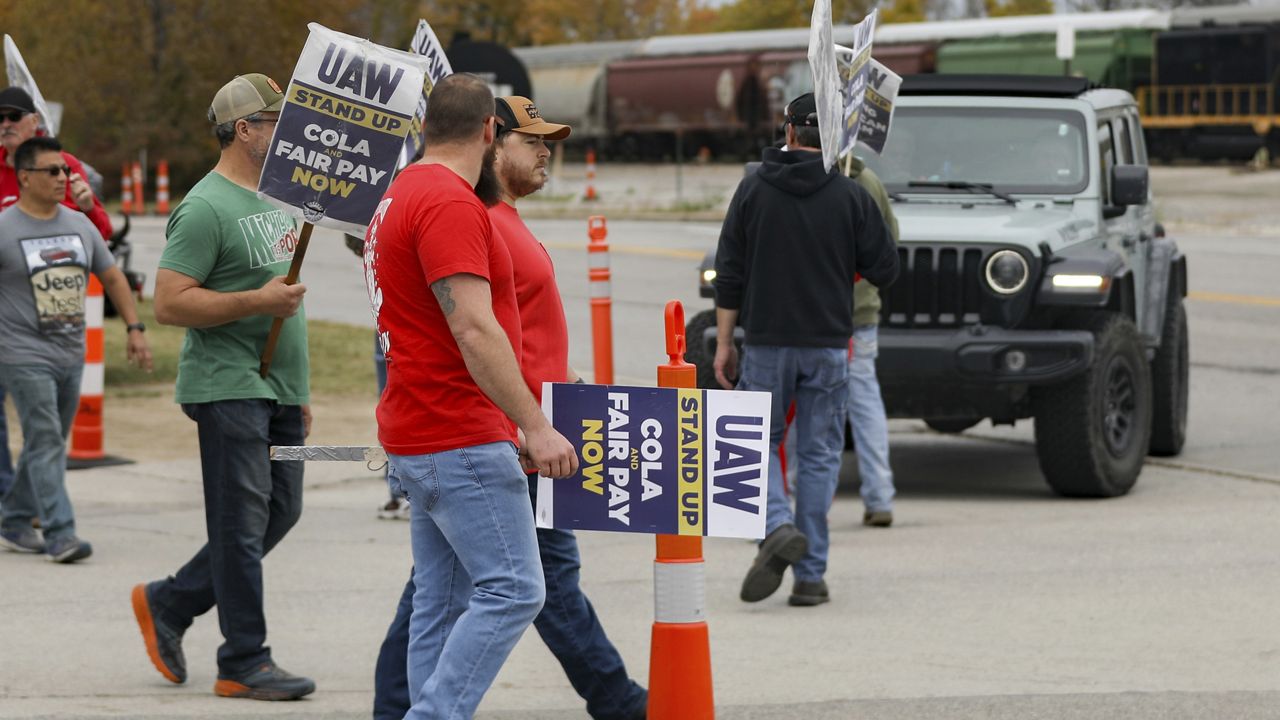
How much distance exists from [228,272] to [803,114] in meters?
2.45

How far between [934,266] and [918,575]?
217 cm

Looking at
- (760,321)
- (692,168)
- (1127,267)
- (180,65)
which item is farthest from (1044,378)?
(692,168)

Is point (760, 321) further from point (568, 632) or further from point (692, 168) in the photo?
point (692, 168)

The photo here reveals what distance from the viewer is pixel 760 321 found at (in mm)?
7086

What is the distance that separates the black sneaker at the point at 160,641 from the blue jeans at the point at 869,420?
141 inches

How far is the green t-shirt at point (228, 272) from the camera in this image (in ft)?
18.7

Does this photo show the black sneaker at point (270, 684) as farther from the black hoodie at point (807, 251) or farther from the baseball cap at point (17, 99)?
the baseball cap at point (17, 99)

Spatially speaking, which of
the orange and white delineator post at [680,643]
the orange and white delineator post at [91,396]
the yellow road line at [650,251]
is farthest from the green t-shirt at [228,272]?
the yellow road line at [650,251]

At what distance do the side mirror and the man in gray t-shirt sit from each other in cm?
506

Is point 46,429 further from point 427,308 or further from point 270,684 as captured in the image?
point 427,308

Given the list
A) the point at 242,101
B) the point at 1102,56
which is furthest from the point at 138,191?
the point at 242,101

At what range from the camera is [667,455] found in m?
4.88

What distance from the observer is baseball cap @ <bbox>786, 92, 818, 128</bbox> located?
7.16m

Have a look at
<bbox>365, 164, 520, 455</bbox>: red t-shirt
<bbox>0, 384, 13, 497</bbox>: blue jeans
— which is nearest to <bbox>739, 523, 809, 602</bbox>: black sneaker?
<bbox>365, 164, 520, 455</bbox>: red t-shirt
